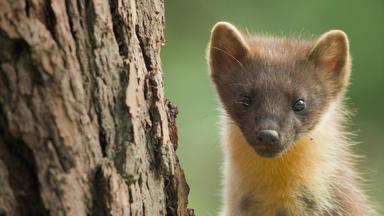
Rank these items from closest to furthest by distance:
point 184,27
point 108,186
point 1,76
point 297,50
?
point 1,76
point 108,186
point 297,50
point 184,27

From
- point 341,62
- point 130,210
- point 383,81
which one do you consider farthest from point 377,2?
point 130,210

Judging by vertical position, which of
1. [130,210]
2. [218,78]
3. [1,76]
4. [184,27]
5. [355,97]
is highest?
[184,27]

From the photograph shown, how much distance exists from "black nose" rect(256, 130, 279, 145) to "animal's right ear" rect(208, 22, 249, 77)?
124 centimetres

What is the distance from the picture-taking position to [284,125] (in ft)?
20.4

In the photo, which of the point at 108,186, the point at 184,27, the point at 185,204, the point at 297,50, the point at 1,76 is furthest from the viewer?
the point at 184,27

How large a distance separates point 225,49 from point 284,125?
128 cm

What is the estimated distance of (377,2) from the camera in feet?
38.3

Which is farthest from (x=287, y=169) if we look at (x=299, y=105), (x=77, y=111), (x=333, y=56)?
(x=77, y=111)

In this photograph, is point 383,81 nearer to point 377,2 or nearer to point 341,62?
point 377,2

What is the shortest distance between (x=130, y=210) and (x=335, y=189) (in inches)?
123

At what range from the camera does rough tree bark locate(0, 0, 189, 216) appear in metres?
3.41

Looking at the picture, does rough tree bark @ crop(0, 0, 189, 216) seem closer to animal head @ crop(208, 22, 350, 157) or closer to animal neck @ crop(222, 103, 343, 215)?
animal head @ crop(208, 22, 350, 157)

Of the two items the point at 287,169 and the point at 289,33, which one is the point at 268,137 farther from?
the point at 289,33

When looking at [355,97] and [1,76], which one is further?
[355,97]
